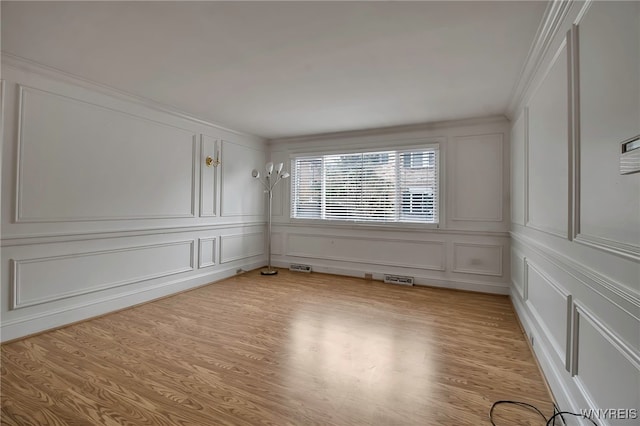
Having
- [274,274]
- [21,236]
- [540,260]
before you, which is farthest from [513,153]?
[21,236]

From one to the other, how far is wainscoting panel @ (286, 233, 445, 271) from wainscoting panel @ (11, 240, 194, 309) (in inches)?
82.8

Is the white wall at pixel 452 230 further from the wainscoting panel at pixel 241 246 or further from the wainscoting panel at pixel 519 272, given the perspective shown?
the wainscoting panel at pixel 241 246

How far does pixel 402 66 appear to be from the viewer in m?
2.69

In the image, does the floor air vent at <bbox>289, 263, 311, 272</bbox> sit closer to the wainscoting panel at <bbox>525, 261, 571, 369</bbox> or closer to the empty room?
the empty room

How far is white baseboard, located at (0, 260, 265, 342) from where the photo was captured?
269cm

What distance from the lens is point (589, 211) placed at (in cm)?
147

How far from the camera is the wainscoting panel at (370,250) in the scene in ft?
15.1

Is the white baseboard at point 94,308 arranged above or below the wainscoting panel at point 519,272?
below

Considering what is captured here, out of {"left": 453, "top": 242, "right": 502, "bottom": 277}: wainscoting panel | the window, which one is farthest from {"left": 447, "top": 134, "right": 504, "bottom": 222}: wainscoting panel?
{"left": 453, "top": 242, "right": 502, "bottom": 277}: wainscoting panel

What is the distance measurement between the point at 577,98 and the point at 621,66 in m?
0.44

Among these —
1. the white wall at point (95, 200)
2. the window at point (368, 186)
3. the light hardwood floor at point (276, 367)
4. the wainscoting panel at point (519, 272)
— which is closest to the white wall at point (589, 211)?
the light hardwood floor at point (276, 367)

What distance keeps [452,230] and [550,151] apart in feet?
8.16
